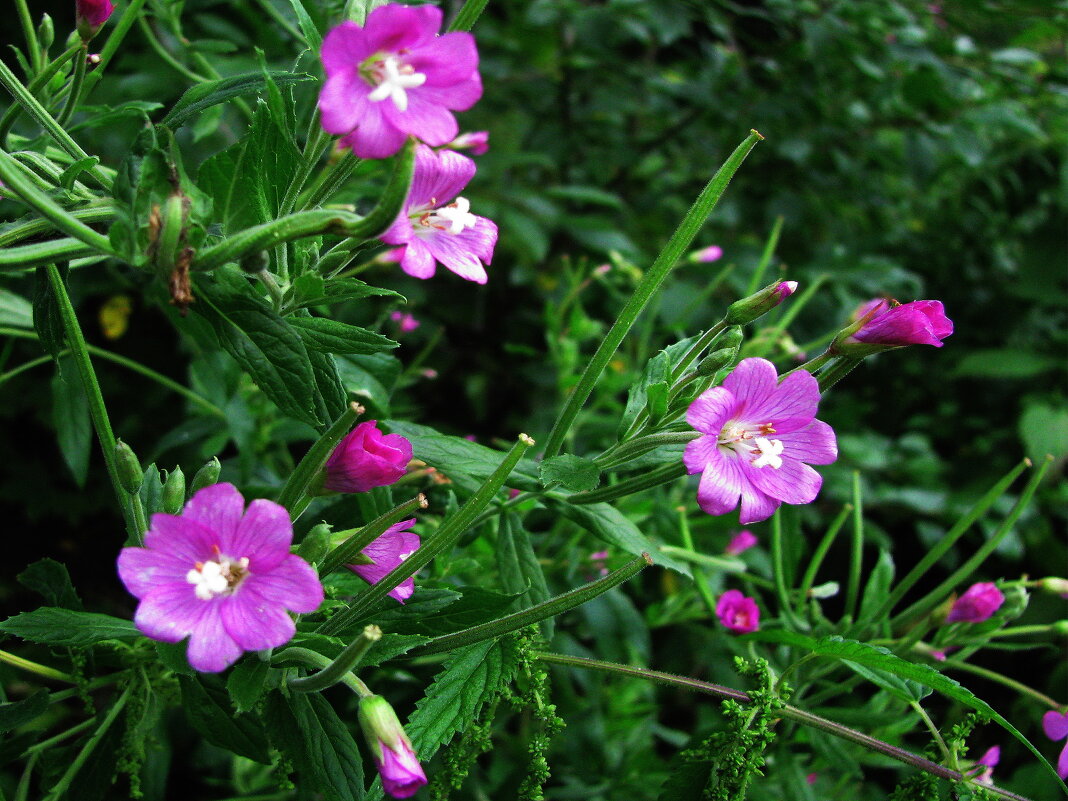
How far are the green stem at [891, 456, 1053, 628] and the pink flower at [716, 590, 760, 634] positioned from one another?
0.47 ft

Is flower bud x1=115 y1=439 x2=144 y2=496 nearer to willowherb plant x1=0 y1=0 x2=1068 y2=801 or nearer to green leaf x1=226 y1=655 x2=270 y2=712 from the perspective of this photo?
willowherb plant x1=0 y1=0 x2=1068 y2=801

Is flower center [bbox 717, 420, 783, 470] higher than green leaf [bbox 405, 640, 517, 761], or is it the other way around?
flower center [bbox 717, 420, 783, 470]

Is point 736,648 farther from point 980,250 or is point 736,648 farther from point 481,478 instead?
point 980,250

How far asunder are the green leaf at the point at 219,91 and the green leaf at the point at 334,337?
172mm

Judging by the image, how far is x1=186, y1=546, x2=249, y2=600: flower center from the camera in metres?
0.52

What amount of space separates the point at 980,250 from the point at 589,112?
1.22 meters

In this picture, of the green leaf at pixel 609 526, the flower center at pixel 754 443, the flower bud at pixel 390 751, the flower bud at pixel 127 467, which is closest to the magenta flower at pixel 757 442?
the flower center at pixel 754 443

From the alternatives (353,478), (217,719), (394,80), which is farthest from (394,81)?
(217,719)

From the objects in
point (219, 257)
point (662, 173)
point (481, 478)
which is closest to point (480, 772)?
point (481, 478)

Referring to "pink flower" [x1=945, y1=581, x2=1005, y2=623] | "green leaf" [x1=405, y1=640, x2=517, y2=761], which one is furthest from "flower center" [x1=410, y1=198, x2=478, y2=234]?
"pink flower" [x1=945, y1=581, x2=1005, y2=623]

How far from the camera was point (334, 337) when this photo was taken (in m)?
0.59

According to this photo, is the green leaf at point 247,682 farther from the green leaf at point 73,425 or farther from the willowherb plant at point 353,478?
the green leaf at point 73,425

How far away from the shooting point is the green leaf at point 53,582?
0.71 meters

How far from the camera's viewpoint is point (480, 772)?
3.73 ft
